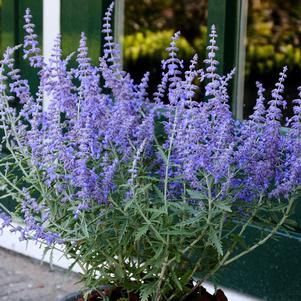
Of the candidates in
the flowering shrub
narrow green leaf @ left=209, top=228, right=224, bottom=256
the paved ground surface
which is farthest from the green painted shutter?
narrow green leaf @ left=209, top=228, right=224, bottom=256

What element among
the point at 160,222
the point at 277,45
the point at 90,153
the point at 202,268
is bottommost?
the point at 202,268

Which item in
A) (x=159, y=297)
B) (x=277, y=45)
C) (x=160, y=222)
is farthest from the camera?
(x=277, y=45)

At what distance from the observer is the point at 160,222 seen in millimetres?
3125

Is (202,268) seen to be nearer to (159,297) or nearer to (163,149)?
(159,297)

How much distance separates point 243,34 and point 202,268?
1.49 metres

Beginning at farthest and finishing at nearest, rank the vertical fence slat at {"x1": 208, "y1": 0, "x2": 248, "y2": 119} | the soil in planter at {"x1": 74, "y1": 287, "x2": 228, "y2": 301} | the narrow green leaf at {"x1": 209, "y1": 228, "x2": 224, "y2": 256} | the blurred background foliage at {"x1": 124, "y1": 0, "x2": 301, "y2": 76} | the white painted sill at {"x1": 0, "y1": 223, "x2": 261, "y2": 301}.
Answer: the white painted sill at {"x1": 0, "y1": 223, "x2": 261, "y2": 301} → the vertical fence slat at {"x1": 208, "y1": 0, "x2": 248, "y2": 119} → the blurred background foliage at {"x1": 124, "y1": 0, "x2": 301, "y2": 76} → the soil in planter at {"x1": 74, "y1": 287, "x2": 228, "y2": 301} → the narrow green leaf at {"x1": 209, "y1": 228, "x2": 224, "y2": 256}

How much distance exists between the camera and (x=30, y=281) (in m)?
5.41

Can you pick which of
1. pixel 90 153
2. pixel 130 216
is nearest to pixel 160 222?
pixel 130 216

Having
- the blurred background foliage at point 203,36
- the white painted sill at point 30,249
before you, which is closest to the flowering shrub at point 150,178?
the blurred background foliage at point 203,36

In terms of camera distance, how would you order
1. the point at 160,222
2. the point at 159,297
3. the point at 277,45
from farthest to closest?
1. the point at 277,45
2. the point at 159,297
3. the point at 160,222

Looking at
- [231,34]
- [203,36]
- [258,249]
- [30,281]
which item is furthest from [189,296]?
[30,281]

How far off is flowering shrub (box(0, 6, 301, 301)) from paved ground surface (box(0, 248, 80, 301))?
1664 mm

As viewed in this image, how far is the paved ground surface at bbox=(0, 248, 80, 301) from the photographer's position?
17.0 ft

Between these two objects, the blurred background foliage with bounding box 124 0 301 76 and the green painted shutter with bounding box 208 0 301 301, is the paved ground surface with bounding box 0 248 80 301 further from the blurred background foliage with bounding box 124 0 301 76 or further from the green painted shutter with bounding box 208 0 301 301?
the blurred background foliage with bounding box 124 0 301 76
